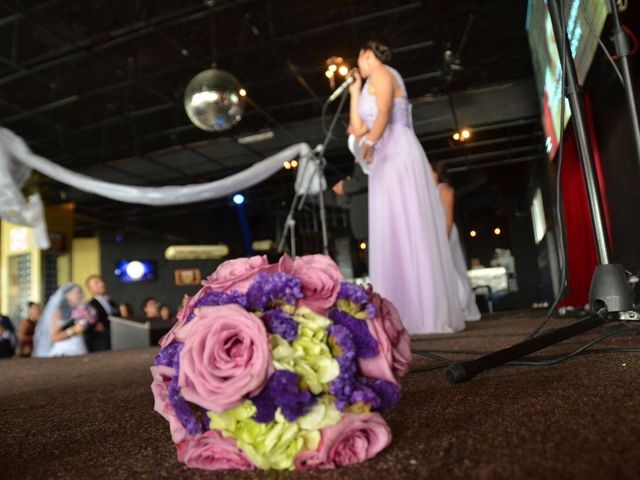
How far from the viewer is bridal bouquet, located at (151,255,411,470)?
474 millimetres

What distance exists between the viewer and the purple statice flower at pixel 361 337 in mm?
525

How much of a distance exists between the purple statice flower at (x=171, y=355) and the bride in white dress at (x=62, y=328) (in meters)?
4.62

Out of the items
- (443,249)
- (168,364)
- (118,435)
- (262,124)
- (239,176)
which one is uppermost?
(262,124)

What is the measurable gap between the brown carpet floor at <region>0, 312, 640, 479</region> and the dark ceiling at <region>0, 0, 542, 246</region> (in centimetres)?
453

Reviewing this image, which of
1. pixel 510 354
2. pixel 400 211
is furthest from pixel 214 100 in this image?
pixel 510 354

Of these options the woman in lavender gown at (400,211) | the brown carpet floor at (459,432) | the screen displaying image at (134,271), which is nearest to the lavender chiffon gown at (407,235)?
the woman in lavender gown at (400,211)

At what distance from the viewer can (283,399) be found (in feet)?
1.55

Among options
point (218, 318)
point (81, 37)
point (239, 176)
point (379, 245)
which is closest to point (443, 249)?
point (379, 245)

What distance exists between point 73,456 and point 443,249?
1951 millimetres

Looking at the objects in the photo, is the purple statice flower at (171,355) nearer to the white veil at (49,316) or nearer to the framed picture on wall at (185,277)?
the white veil at (49,316)

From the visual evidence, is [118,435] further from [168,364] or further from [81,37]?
[81,37]

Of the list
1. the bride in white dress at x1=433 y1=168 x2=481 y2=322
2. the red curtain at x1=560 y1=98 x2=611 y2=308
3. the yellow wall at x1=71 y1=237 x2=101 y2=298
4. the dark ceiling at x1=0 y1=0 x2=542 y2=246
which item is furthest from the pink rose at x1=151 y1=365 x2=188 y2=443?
the yellow wall at x1=71 y1=237 x2=101 y2=298

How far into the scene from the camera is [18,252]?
30.3ft

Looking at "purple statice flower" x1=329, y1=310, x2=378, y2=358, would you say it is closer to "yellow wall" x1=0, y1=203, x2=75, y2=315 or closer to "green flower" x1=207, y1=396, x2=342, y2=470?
"green flower" x1=207, y1=396, x2=342, y2=470
